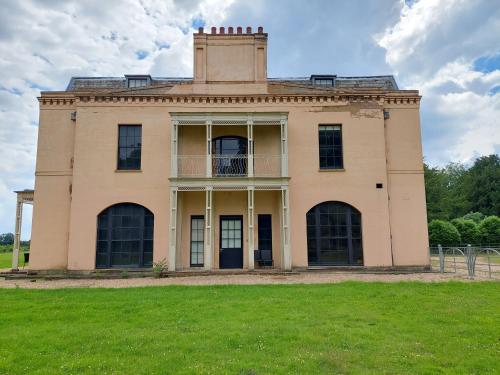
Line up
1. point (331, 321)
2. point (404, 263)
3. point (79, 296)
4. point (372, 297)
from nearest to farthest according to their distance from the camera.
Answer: point (331, 321)
point (372, 297)
point (79, 296)
point (404, 263)

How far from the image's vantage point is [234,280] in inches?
538

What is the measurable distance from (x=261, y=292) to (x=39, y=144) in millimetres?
12861

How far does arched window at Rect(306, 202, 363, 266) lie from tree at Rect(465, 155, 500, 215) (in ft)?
135

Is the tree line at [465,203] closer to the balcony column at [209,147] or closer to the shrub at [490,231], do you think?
the shrub at [490,231]

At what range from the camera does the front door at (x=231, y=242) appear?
55.4 feet

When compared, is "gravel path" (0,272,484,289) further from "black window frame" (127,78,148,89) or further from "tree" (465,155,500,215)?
"tree" (465,155,500,215)

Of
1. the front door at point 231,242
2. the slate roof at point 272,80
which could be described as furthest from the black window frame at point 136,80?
the front door at point 231,242

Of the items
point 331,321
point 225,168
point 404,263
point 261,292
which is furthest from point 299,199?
point 331,321

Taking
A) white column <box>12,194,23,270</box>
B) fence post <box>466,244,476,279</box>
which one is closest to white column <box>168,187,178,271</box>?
white column <box>12,194,23,270</box>

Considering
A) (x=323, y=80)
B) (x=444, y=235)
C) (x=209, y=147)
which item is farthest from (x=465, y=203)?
(x=209, y=147)

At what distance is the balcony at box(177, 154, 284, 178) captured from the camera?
1698 centimetres

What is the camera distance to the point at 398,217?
55.7 ft

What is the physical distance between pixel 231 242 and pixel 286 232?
2705mm

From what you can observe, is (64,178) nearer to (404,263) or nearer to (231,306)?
(231,306)
